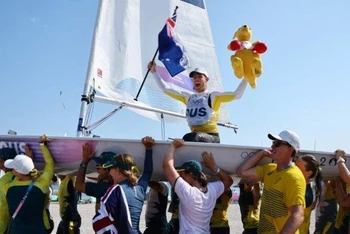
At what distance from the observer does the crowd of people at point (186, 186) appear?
396 cm

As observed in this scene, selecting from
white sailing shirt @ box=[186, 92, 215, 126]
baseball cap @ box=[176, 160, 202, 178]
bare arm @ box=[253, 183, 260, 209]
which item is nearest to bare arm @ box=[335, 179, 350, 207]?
bare arm @ box=[253, 183, 260, 209]

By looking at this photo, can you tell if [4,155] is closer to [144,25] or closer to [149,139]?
[149,139]

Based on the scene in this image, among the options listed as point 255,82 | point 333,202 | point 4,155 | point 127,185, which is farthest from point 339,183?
point 4,155

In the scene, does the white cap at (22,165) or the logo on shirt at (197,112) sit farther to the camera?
the logo on shirt at (197,112)

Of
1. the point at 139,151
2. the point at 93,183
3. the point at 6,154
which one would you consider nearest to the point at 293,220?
the point at 139,151

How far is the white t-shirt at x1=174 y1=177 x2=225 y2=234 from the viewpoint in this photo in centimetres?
420

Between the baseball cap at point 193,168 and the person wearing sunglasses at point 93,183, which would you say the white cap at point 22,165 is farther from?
the baseball cap at point 193,168

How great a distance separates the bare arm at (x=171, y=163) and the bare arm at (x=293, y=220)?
1169mm

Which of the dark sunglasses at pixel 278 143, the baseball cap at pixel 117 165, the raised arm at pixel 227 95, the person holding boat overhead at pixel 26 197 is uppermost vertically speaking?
the raised arm at pixel 227 95

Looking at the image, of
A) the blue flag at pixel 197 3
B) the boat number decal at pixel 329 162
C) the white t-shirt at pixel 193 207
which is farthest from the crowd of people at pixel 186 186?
the blue flag at pixel 197 3

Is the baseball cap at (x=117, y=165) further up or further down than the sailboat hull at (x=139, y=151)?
further down

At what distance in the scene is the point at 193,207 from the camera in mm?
4234

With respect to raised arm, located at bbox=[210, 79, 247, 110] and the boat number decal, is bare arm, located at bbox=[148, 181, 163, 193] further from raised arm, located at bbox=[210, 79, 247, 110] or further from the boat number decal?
the boat number decal

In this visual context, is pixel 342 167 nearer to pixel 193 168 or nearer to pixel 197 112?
pixel 193 168
